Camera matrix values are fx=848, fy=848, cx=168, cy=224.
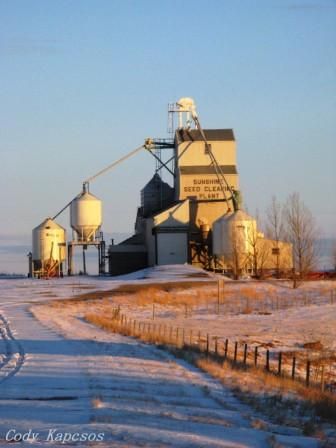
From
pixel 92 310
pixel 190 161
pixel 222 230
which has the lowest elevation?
pixel 92 310

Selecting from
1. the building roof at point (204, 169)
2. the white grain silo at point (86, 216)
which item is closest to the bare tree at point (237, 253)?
the building roof at point (204, 169)

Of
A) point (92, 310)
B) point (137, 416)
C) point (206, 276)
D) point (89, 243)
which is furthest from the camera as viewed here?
point (89, 243)

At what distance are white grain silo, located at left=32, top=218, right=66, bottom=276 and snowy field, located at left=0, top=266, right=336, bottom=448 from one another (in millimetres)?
53526

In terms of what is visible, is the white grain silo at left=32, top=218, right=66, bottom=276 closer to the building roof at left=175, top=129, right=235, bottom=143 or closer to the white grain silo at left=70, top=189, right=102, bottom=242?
the white grain silo at left=70, top=189, right=102, bottom=242

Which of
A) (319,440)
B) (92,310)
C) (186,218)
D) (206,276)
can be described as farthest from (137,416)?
(186,218)

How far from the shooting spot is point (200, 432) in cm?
987

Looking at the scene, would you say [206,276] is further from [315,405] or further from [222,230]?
[315,405]

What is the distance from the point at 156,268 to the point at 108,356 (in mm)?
51491

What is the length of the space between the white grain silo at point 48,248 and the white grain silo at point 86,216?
2227mm

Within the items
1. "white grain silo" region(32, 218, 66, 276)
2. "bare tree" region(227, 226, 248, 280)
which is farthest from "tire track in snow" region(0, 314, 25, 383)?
Answer: "white grain silo" region(32, 218, 66, 276)

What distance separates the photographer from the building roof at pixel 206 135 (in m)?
78.0

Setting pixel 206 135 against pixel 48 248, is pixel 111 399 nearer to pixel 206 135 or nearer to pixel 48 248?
pixel 206 135

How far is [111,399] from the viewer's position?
490 inches

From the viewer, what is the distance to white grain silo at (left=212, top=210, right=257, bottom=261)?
230 feet
